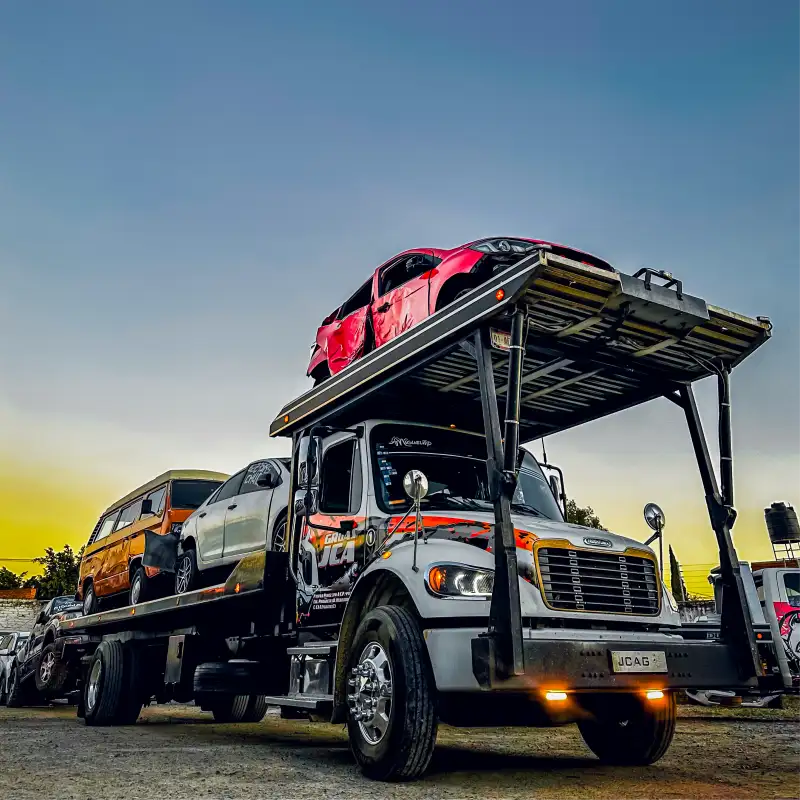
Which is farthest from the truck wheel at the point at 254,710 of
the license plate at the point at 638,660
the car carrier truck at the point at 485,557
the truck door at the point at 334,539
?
the license plate at the point at 638,660

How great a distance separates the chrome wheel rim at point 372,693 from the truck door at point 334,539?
2.77ft

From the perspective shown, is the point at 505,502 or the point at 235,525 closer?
the point at 505,502

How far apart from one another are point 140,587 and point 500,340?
713cm

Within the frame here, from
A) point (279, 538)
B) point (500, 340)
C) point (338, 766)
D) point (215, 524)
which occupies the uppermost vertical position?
point (500, 340)

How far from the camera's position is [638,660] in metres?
5.09

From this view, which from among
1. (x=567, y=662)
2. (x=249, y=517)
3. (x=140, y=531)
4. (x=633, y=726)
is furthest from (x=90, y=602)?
(x=567, y=662)

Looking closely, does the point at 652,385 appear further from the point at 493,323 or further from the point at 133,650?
the point at 133,650

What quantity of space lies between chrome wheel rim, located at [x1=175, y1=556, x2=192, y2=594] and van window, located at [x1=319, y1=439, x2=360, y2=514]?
12.3ft

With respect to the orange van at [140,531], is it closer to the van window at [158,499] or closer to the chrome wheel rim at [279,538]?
the van window at [158,499]

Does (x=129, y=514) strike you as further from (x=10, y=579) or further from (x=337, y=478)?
(x=10, y=579)

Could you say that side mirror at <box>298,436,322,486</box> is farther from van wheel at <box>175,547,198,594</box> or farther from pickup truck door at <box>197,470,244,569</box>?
van wheel at <box>175,547,198,594</box>

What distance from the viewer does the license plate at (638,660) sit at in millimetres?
5012

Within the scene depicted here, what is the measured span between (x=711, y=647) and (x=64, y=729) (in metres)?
7.47

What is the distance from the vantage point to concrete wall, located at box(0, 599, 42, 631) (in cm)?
3409
